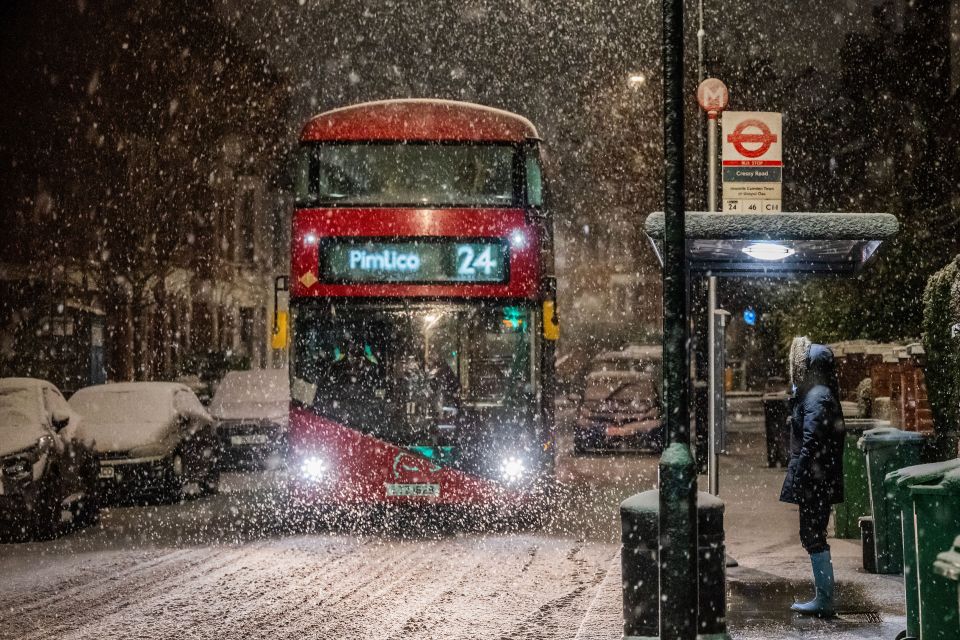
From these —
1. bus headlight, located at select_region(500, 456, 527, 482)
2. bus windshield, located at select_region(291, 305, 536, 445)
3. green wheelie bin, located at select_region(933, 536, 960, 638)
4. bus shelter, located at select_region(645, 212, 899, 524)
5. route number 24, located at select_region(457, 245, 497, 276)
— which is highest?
route number 24, located at select_region(457, 245, 497, 276)

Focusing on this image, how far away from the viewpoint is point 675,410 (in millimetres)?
6410

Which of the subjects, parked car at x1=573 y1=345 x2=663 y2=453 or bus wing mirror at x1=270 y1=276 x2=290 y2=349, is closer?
bus wing mirror at x1=270 y1=276 x2=290 y2=349

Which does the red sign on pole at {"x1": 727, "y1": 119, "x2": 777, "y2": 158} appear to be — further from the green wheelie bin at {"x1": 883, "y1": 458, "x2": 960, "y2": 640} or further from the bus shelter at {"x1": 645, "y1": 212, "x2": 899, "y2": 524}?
the green wheelie bin at {"x1": 883, "y1": 458, "x2": 960, "y2": 640}

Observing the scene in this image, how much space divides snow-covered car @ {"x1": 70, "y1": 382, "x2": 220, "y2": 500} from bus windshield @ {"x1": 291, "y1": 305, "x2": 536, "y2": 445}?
133 inches

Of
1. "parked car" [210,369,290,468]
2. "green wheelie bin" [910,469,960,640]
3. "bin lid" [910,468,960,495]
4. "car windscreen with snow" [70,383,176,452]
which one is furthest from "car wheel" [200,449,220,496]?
"bin lid" [910,468,960,495]

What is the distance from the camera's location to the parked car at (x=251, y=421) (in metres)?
21.1

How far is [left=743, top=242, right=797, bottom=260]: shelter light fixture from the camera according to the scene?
924cm

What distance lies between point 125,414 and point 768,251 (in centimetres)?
999

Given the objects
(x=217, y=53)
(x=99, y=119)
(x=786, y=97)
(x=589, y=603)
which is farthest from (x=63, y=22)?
(x=589, y=603)

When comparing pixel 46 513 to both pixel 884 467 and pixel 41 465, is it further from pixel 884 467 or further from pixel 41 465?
pixel 884 467

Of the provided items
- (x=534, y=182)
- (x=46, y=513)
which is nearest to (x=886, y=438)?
(x=534, y=182)

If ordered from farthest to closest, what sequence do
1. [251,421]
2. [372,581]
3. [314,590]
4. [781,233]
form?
1. [251,421]
2. [372,581]
3. [314,590]
4. [781,233]

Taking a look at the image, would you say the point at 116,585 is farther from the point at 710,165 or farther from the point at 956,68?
the point at 956,68

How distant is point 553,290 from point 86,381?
25568mm
